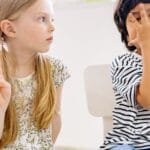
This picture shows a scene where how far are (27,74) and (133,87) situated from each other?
325 millimetres

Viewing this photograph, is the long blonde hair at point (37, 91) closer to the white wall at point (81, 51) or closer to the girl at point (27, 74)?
the girl at point (27, 74)

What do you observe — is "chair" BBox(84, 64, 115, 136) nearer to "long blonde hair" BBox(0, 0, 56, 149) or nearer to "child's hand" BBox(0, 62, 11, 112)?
"long blonde hair" BBox(0, 0, 56, 149)

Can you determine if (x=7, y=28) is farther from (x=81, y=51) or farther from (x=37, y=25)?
(x=81, y=51)

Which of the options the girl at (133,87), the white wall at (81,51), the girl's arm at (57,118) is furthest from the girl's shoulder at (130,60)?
the white wall at (81,51)

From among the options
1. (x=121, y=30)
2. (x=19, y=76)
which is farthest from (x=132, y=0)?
(x=19, y=76)

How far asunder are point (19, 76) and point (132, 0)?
370mm

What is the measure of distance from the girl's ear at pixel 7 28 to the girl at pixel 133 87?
0.29 m

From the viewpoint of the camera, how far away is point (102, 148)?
3.07 feet

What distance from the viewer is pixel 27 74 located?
3.47ft

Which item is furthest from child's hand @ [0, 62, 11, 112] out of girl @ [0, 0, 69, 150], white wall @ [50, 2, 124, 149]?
white wall @ [50, 2, 124, 149]

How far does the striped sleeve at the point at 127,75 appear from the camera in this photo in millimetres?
892

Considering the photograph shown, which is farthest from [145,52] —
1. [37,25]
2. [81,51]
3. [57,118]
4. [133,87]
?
[81,51]

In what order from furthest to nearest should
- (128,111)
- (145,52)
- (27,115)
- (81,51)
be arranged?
(81,51) < (27,115) < (128,111) < (145,52)

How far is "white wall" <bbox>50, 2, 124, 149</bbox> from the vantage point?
142 centimetres
